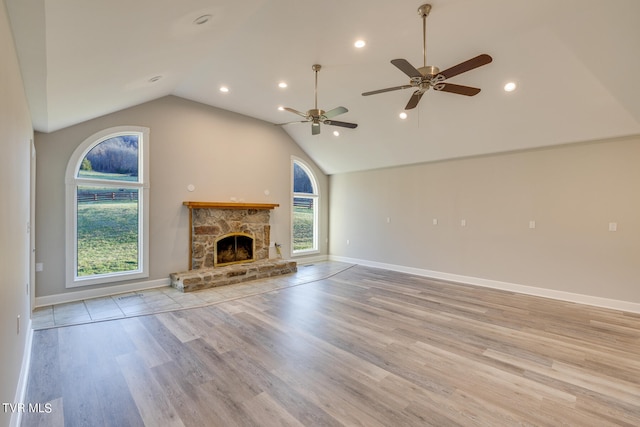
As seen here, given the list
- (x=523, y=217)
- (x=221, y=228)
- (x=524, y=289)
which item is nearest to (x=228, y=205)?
(x=221, y=228)

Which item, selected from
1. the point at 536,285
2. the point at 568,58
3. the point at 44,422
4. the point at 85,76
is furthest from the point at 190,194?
the point at 536,285

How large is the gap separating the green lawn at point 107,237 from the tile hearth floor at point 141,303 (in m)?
0.54

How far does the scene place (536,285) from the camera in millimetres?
5086

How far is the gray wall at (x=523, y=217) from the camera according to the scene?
4410mm

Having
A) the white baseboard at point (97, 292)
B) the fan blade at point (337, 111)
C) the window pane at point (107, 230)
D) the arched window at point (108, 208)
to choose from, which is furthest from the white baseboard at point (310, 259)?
the fan blade at point (337, 111)

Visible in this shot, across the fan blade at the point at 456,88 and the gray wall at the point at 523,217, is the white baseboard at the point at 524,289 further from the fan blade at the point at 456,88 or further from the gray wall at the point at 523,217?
the fan blade at the point at 456,88

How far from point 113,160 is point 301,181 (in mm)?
4287

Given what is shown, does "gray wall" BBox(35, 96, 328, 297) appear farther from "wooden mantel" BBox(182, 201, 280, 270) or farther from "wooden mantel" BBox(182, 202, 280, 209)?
"wooden mantel" BBox(182, 202, 280, 209)

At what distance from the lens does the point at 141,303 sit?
440 cm

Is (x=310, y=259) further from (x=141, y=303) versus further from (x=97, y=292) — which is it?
(x=97, y=292)

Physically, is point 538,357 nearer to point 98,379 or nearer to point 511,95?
point 511,95

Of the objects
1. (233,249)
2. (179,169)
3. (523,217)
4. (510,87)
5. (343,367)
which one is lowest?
(343,367)

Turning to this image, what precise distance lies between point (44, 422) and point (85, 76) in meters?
2.88

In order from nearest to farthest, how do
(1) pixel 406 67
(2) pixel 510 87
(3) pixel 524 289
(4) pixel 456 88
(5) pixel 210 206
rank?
(1) pixel 406 67
(4) pixel 456 88
(2) pixel 510 87
(3) pixel 524 289
(5) pixel 210 206
